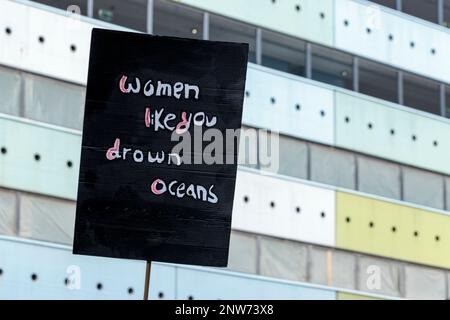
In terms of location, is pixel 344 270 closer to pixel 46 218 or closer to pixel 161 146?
pixel 46 218

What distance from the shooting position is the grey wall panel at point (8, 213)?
20.6 meters

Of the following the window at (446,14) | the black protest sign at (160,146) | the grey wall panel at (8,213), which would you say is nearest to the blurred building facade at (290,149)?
the grey wall panel at (8,213)

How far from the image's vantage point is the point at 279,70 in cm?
2584

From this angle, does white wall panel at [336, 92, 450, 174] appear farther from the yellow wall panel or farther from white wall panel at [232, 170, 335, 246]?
white wall panel at [232, 170, 335, 246]

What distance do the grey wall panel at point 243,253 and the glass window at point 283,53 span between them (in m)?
3.57

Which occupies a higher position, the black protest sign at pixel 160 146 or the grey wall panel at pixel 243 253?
the grey wall panel at pixel 243 253

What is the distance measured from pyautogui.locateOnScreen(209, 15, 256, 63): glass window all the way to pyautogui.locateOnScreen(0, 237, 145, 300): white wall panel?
4963 mm

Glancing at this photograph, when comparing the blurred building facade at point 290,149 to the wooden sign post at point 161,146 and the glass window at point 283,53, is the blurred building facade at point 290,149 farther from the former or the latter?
the wooden sign post at point 161,146

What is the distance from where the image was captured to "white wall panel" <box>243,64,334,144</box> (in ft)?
81.5

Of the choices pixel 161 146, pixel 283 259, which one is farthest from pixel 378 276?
pixel 161 146

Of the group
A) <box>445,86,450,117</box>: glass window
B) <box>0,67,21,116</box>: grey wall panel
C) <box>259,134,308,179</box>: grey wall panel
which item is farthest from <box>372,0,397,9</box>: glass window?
<box>0,67,21,116</box>: grey wall panel

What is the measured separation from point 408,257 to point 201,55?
1841cm
